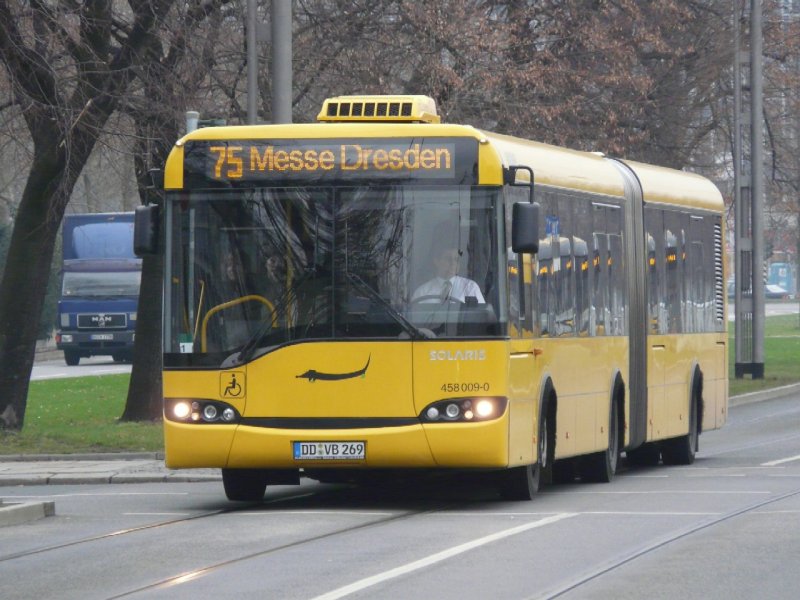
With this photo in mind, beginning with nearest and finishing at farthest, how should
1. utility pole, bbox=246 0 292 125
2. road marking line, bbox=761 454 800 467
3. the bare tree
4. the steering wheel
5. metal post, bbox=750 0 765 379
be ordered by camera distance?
the steering wheel
road marking line, bbox=761 454 800 467
utility pole, bbox=246 0 292 125
the bare tree
metal post, bbox=750 0 765 379

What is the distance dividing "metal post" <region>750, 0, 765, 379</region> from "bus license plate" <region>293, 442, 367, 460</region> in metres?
24.3

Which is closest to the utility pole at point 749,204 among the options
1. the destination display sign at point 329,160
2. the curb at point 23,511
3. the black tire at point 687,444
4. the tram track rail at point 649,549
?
the black tire at point 687,444

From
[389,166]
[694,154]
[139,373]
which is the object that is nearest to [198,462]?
[389,166]

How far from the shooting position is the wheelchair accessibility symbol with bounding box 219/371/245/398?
14445mm

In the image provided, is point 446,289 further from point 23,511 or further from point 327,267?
point 23,511

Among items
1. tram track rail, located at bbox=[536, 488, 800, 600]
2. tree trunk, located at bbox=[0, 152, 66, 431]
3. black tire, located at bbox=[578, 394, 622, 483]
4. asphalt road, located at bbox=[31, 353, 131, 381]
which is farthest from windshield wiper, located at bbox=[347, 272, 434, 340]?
asphalt road, located at bbox=[31, 353, 131, 381]

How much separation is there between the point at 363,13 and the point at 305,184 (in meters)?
13.1

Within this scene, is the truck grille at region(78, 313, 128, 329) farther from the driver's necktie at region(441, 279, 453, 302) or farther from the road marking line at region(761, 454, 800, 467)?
the driver's necktie at region(441, 279, 453, 302)

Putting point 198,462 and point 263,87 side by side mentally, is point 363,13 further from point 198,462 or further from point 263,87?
point 198,462

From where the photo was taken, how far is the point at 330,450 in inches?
563

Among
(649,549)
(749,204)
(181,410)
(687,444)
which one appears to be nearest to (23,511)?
(181,410)

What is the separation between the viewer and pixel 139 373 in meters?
26.3

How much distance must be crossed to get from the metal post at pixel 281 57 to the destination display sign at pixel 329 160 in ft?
18.7

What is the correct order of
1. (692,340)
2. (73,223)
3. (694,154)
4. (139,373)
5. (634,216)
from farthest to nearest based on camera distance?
1. (73,223)
2. (694,154)
3. (139,373)
4. (692,340)
5. (634,216)
